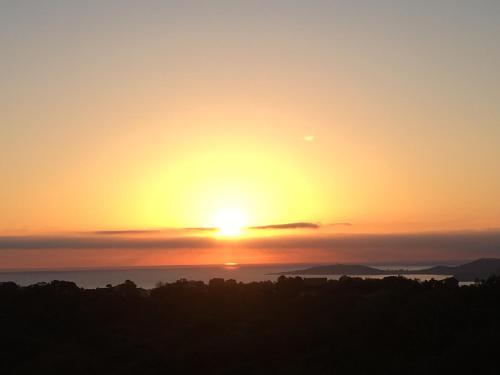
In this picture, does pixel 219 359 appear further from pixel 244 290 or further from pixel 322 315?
pixel 244 290

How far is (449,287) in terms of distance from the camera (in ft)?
90.4

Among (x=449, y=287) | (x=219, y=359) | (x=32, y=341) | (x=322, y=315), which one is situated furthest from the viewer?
(x=449, y=287)

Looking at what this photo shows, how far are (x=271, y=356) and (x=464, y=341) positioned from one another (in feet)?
16.8

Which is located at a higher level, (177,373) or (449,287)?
(449,287)

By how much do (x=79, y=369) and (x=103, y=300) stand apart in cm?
993

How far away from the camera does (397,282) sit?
30.9 meters

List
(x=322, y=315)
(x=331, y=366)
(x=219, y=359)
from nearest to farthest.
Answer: (x=331, y=366), (x=219, y=359), (x=322, y=315)

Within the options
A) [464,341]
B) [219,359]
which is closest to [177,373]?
[219,359]

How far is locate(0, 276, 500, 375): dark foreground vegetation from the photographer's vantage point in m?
18.2

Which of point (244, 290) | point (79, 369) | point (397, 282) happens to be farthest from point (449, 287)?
point (79, 369)

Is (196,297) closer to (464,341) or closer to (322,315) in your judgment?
(322,315)

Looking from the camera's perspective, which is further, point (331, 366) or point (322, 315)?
point (322, 315)

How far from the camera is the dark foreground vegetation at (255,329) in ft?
59.9

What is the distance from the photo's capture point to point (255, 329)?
23234mm
